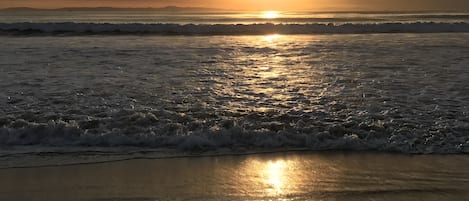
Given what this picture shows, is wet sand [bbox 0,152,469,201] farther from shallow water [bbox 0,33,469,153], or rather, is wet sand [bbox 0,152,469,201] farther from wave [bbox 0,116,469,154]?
shallow water [bbox 0,33,469,153]

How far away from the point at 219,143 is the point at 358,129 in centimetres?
170

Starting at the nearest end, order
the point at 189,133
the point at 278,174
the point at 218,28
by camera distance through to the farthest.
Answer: the point at 278,174 < the point at 189,133 < the point at 218,28

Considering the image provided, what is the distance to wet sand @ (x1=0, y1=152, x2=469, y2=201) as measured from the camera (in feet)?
12.7

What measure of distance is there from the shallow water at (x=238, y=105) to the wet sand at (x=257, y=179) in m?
0.45

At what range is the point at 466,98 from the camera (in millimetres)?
7246

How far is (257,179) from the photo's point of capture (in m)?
4.24

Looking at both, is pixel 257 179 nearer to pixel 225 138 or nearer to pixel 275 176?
pixel 275 176

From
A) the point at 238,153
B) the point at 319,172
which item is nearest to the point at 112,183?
the point at 238,153

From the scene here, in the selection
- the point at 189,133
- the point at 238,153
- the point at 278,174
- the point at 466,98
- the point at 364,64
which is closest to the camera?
the point at 278,174

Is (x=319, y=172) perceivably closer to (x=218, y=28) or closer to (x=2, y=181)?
(x=2, y=181)

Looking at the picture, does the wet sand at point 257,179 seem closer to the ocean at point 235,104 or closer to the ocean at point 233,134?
the ocean at point 233,134

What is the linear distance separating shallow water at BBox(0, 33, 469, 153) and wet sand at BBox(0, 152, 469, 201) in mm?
448

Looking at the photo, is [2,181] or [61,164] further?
[61,164]

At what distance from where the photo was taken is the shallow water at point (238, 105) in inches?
210
